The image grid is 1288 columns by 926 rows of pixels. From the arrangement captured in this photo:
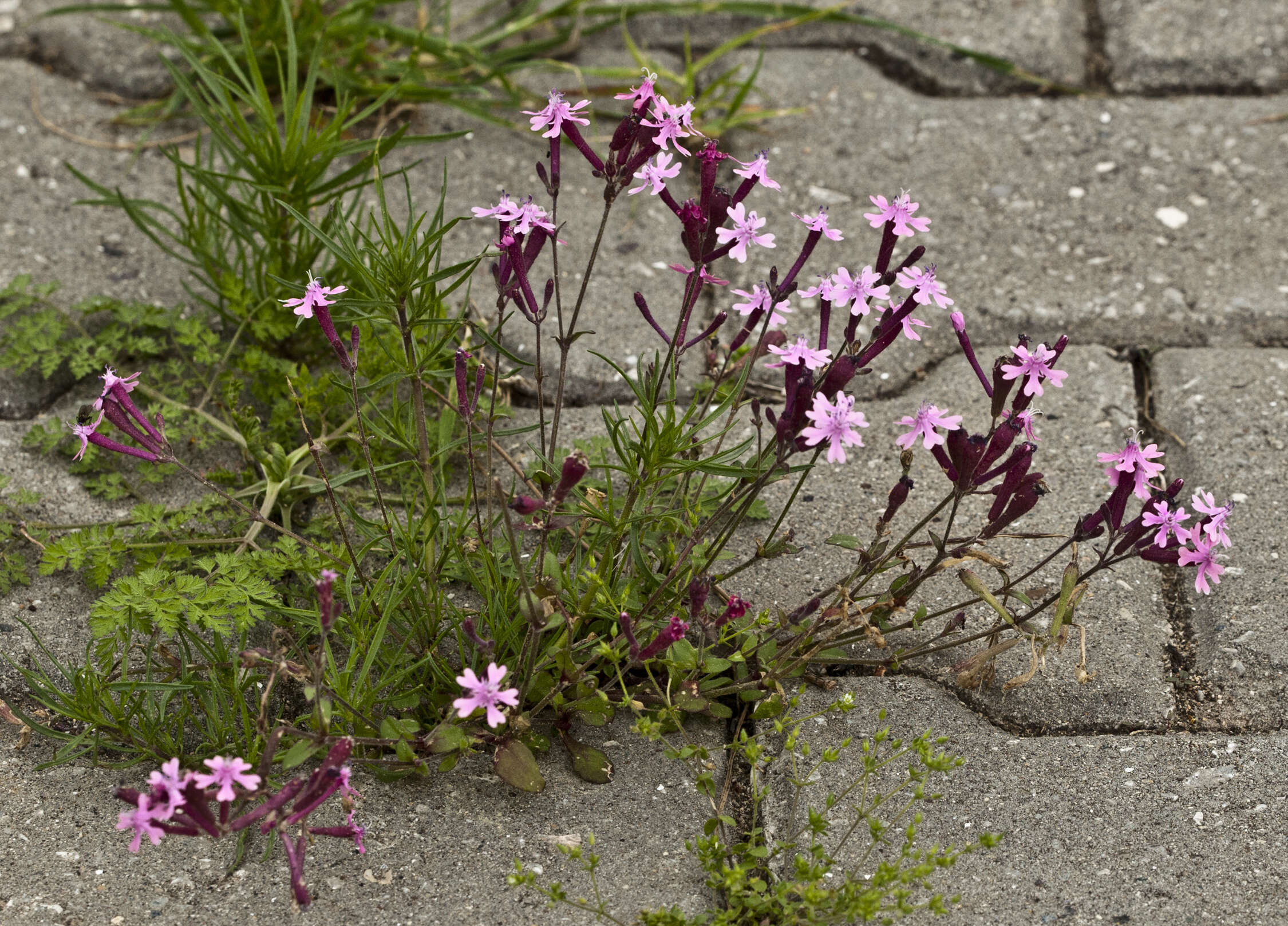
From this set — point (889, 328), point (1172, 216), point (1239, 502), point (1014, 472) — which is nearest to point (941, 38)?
point (1172, 216)

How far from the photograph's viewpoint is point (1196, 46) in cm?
341

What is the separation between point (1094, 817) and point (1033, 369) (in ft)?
2.21

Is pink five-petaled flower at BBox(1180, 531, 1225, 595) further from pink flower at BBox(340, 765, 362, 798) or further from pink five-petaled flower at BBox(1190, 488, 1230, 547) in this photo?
pink flower at BBox(340, 765, 362, 798)

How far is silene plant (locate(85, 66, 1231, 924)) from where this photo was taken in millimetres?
1601

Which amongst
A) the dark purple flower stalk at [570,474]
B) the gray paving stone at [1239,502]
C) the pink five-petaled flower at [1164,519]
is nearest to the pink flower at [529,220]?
the dark purple flower stalk at [570,474]

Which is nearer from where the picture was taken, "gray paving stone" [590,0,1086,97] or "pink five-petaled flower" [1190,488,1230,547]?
"pink five-petaled flower" [1190,488,1230,547]

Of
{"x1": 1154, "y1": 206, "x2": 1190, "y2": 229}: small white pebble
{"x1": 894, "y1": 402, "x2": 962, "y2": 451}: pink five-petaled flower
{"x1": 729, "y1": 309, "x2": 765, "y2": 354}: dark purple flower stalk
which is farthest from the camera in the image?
{"x1": 1154, "y1": 206, "x2": 1190, "y2": 229}: small white pebble

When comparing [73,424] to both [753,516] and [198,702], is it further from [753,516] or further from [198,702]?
[753,516]

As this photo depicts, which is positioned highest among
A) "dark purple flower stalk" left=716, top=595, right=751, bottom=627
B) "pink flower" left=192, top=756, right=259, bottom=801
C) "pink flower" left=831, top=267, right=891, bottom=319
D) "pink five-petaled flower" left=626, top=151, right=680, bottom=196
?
"pink five-petaled flower" left=626, top=151, right=680, bottom=196

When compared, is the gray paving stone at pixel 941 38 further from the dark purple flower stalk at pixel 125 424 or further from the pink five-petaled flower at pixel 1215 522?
the dark purple flower stalk at pixel 125 424

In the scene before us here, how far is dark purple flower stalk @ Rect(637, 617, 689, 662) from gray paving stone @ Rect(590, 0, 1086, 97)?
89.6 inches

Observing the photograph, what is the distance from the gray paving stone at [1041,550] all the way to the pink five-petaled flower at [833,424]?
0.61 m

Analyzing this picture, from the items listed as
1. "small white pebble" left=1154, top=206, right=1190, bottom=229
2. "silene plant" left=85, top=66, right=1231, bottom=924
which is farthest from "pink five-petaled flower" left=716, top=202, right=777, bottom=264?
"small white pebble" left=1154, top=206, right=1190, bottom=229

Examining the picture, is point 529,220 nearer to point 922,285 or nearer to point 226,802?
point 922,285
